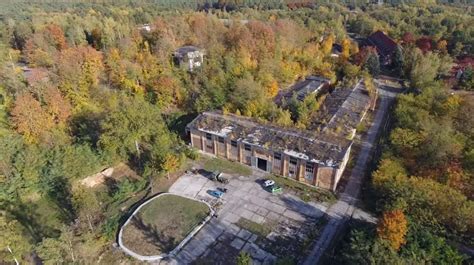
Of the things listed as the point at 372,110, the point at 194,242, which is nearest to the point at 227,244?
the point at 194,242

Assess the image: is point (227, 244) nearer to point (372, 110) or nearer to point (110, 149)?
point (110, 149)

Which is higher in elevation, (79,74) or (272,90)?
(79,74)

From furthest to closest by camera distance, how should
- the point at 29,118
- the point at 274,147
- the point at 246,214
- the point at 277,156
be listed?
the point at 277,156 → the point at 274,147 → the point at 29,118 → the point at 246,214

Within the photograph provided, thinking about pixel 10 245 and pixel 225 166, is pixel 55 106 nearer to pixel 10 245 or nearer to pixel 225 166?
pixel 10 245

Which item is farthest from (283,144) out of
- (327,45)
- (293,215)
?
(327,45)

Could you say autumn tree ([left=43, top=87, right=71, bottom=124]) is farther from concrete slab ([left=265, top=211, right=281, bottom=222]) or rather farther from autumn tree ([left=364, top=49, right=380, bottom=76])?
autumn tree ([left=364, top=49, right=380, bottom=76])
